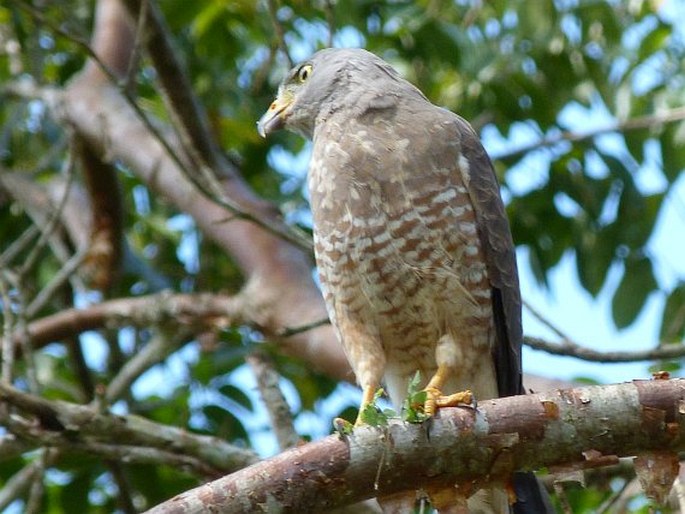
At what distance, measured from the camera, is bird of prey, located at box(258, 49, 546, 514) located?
4.20 m

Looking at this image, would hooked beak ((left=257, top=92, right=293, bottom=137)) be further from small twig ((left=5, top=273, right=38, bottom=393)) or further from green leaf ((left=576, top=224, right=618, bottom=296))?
green leaf ((left=576, top=224, right=618, bottom=296))

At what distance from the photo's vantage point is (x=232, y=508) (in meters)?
2.95

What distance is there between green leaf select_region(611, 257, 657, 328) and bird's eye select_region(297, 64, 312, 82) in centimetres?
163

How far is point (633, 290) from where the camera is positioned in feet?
17.7

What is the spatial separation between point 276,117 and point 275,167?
1.94m

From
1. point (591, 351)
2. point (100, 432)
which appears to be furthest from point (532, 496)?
point (100, 432)

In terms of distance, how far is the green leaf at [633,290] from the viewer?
5.32 meters

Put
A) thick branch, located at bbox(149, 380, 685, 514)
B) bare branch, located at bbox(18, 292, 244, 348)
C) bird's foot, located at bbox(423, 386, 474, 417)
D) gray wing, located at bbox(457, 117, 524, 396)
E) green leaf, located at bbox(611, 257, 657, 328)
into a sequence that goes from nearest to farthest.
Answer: thick branch, located at bbox(149, 380, 685, 514) → bird's foot, located at bbox(423, 386, 474, 417) → gray wing, located at bbox(457, 117, 524, 396) → green leaf, located at bbox(611, 257, 657, 328) → bare branch, located at bbox(18, 292, 244, 348)

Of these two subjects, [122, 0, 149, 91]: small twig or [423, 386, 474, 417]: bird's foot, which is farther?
[122, 0, 149, 91]: small twig

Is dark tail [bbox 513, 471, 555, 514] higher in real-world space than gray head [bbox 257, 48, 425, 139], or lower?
lower

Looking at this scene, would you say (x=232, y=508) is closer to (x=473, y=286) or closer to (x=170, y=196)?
(x=473, y=286)

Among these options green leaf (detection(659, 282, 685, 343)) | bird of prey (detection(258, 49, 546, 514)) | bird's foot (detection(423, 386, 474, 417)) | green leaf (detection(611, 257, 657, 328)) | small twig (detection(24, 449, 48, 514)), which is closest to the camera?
bird's foot (detection(423, 386, 474, 417))

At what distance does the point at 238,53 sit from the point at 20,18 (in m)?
1.02

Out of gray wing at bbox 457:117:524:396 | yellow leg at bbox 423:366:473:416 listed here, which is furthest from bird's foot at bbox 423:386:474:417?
gray wing at bbox 457:117:524:396
